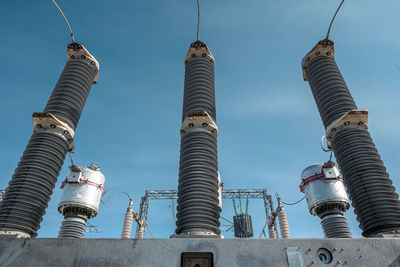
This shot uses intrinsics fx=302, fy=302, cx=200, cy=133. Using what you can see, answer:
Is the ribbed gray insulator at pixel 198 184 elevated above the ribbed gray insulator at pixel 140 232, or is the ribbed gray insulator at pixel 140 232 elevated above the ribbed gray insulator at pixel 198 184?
the ribbed gray insulator at pixel 140 232

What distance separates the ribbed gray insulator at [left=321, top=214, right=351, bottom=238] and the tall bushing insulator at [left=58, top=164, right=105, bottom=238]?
14.5 meters

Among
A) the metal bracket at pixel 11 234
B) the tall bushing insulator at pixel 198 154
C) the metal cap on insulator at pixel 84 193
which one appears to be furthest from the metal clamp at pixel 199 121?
the metal cap on insulator at pixel 84 193

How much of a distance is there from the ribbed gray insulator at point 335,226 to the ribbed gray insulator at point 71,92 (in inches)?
589

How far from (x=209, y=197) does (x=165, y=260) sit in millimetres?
3447

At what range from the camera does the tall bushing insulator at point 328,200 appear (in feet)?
57.8

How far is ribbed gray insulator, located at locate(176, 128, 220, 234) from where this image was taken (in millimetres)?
10008

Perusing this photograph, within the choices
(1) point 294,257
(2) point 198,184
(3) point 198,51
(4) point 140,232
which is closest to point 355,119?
(2) point 198,184

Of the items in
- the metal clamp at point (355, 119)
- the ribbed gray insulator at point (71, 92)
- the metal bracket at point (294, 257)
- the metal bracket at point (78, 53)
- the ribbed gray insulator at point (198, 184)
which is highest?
the metal bracket at point (78, 53)

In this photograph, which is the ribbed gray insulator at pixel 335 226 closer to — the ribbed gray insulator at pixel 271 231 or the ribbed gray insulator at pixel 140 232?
the ribbed gray insulator at pixel 271 231

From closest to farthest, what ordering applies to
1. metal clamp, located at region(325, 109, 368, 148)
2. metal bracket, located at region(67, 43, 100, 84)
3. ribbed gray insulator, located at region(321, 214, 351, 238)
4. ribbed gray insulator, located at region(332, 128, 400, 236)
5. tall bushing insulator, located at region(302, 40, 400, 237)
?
1. ribbed gray insulator, located at region(332, 128, 400, 236)
2. tall bushing insulator, located at region(302, 40, 400, 237)
3. metal clamp, located at region(325, 109, 368, 148)
4. metal bracket, located at region(67, 43, 100, 84)
5. ribbed gray insulator, located at region(321, 214, 351, 238)

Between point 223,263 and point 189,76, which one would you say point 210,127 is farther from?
point 223,263

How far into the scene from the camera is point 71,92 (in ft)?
46.2

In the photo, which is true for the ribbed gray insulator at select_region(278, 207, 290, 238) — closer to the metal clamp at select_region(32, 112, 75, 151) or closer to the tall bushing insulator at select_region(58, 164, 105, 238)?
the tall bushing insulator at select_region(58, 164, 105, 238)

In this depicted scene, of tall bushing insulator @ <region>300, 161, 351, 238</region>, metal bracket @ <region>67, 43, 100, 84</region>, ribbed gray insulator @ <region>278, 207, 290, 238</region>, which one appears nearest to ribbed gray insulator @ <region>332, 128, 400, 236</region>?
tall bushing insulator @ <region>300, 161, 351, 238</region>
